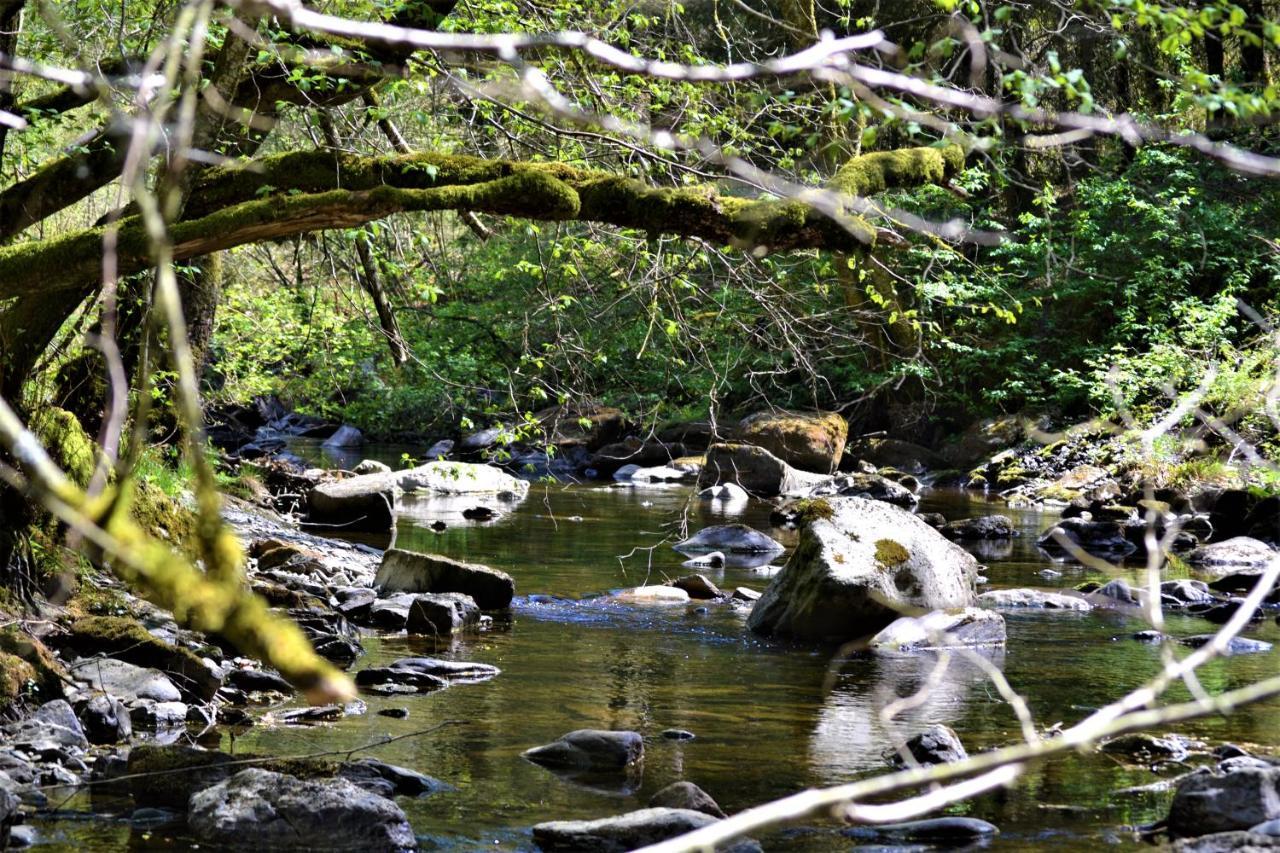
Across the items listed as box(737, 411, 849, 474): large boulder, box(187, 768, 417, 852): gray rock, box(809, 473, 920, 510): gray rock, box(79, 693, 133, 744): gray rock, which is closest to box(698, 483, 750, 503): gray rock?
box(809, 473, 920, 510): gray rock

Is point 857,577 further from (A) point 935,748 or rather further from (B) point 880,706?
(A) point 935,748

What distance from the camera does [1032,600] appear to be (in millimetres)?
11438

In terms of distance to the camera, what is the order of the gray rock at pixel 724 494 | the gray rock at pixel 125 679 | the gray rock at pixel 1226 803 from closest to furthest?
1. the gray rock at pixel 1226 803
2. the gray rock at pixel 125 679
3. the gray rock at pixel 724 494

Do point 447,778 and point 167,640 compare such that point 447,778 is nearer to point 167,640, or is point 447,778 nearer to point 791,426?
point 167,640

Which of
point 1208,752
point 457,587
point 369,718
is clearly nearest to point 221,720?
point 369,718

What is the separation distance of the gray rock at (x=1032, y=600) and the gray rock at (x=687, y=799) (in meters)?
6.04

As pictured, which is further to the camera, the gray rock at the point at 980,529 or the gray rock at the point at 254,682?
the gray rock at the point at 980,529

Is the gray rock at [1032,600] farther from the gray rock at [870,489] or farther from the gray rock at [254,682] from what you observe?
the gray rock at [870,489]

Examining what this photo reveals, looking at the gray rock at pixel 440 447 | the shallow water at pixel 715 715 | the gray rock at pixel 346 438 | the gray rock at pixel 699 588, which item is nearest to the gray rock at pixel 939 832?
the shallow water at pixel 715 715

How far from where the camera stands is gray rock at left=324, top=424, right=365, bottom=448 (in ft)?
96.5

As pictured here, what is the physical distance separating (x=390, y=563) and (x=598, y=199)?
5.21m

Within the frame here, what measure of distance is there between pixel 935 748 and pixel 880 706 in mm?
1405

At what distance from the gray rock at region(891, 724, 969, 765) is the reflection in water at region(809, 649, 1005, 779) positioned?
0.10 metres

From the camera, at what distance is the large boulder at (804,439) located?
2316 cm
